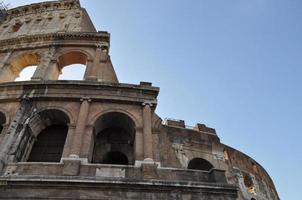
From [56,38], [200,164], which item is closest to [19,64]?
[56,38]

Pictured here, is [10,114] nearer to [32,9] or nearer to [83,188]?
[83,188]

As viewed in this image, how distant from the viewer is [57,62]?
519 inches

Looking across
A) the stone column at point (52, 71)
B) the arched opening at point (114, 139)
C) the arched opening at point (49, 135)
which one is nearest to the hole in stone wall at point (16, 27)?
the stone column at point (52, 71)

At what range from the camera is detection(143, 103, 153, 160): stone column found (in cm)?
888

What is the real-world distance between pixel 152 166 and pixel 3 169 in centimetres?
457

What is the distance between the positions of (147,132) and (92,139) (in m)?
1.96

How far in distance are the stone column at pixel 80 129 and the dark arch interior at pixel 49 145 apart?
1180 millimetres

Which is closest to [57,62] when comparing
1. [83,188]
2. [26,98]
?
[26,98]

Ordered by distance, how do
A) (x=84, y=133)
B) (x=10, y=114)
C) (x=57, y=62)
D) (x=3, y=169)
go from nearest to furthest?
(x=3, y=169) < (x=84, y=133) < (x=10, y=114) < (x=57, y=62)

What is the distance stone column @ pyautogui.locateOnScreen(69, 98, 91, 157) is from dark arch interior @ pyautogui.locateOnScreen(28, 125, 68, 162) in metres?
1.18

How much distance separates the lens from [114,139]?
1050 cm

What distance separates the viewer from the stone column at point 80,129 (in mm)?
8670

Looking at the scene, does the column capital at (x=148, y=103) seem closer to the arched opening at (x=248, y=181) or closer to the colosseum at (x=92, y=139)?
the colosseum at (x=92, y=139)

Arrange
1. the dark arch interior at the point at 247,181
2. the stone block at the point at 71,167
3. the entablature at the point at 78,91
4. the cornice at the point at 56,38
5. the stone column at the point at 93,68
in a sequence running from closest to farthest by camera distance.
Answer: the stone block at the point at 71,167 → the entablature at the point at 78,91 → the stone column at the point at 93,68 → the cornice at the point at 56,38 → the dark arch interior at the point at 247,181
